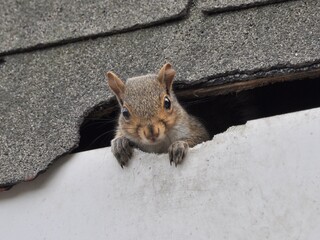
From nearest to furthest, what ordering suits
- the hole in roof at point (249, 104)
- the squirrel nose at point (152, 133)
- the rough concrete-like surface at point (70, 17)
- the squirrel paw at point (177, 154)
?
the squirrel paw at point (177, 154), the squirrel nose at point (152, 133), the rough concrete-like surface at point (70, 17), the hole in roof at point (249, 104)

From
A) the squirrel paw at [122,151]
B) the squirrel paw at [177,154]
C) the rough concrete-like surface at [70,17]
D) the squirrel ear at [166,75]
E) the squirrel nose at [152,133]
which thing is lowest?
the squirrel paw at [177,154]

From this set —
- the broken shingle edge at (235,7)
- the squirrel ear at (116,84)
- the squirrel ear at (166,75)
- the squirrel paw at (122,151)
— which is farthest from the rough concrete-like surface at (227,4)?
the squirrel paw at (122,151)

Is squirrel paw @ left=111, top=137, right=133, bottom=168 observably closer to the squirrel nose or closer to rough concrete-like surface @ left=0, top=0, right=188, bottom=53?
the squirrel nose

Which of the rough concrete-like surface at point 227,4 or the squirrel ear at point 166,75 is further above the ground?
the rough concrete-like surface at point 227,4

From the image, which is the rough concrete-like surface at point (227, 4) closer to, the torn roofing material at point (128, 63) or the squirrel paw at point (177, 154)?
the torn roofing material at point (128, 63)

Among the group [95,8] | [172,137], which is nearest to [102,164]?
[172,137]

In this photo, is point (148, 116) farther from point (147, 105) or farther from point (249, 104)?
point (249, 104)
